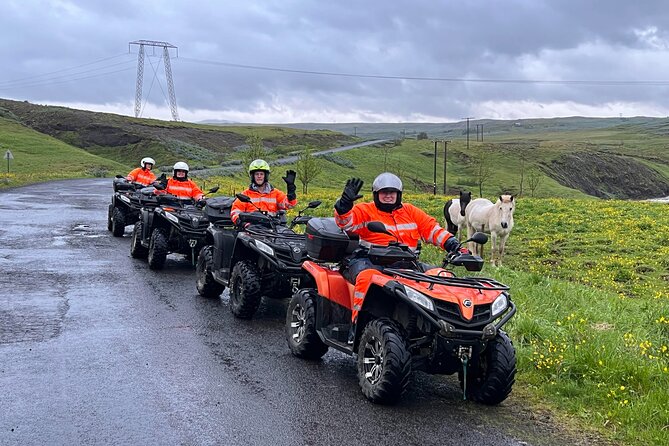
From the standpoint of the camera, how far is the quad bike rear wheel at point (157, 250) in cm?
1408

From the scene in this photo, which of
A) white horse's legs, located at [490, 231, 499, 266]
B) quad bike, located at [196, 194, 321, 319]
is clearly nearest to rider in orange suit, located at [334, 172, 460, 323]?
quad bike, located at [196, 194, 321, 319]

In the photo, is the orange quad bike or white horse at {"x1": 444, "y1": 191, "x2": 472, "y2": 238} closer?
the orange quad bike

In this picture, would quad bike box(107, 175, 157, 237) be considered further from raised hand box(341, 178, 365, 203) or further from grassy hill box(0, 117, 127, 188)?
grassy hill box(0, 117, 127, 188)

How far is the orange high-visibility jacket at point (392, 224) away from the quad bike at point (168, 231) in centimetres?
592

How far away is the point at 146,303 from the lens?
35.9ft

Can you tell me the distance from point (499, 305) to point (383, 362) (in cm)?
113

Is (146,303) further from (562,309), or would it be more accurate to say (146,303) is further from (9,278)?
(562,309)

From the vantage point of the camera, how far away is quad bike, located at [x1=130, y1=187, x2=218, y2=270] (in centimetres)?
1375

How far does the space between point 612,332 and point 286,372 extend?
3878mm

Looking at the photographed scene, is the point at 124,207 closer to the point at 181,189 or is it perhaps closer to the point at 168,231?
the point at 181,189

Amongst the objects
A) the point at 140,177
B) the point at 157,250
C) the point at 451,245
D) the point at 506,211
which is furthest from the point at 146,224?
the point at 451,245

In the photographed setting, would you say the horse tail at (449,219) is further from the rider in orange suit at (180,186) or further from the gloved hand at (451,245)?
the gloved hand at (451,245)

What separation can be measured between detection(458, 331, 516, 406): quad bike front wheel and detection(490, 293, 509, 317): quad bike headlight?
0.31 m

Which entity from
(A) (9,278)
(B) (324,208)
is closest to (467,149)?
(B) (324,208)
